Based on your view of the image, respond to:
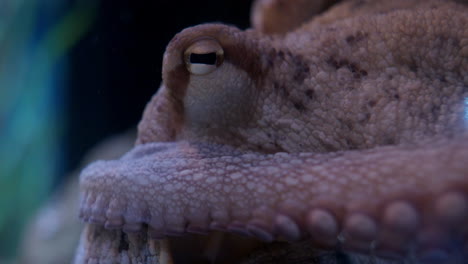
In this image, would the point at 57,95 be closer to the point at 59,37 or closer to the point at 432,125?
the point at 59,37

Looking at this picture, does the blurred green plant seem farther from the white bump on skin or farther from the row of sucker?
the white bump on skin

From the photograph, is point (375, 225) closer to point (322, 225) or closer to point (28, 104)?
point (322, 225)

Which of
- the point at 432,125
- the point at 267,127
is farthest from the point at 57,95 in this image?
the point at 432,125

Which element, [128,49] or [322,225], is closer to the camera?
[322,225]

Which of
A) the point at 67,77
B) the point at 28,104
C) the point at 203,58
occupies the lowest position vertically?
the point at 28,104

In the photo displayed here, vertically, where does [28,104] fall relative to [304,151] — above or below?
below

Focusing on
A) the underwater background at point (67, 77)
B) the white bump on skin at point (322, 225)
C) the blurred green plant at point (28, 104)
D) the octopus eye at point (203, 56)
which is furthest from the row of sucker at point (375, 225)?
the blurred green plant at point (28, 104)

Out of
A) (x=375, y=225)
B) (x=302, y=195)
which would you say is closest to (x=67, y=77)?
(x=302, y=195)
